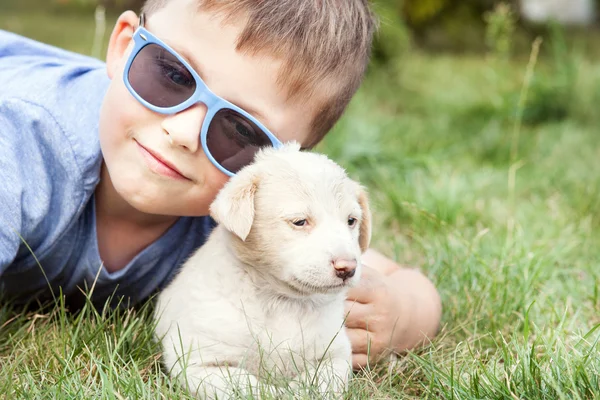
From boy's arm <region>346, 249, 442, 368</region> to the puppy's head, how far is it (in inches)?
18.2

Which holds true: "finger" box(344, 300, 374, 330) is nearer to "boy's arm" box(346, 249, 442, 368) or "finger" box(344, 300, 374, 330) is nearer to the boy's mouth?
"boy's arm" box(346, 249, 442, 368)

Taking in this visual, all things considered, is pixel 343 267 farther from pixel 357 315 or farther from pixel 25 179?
pixel 25 179

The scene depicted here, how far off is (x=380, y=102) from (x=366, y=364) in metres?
5.56

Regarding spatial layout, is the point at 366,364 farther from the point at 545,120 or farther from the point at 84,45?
the point at 84,45

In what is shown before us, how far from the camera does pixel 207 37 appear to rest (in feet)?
7.77

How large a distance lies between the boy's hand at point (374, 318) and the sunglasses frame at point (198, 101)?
0.62m

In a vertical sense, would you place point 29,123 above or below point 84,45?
above

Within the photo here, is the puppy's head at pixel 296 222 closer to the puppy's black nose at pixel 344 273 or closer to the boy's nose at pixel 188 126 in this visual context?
the puppy's black nose at pixel 344 273

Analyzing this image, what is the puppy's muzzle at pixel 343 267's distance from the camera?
193 centimetres

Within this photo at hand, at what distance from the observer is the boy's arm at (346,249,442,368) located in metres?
2.50

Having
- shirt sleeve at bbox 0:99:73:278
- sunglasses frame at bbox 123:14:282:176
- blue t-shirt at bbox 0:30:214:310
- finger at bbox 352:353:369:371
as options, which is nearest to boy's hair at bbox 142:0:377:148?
sunglasses frame at bbox 123:14:282:176

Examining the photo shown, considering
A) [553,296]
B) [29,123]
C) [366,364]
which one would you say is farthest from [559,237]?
[29,123]

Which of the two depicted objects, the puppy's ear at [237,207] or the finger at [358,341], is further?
the finger at [358,341]

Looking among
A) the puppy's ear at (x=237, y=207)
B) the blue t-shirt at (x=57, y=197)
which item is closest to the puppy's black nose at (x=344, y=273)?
the puppy's ear at (x=237, y=207)
